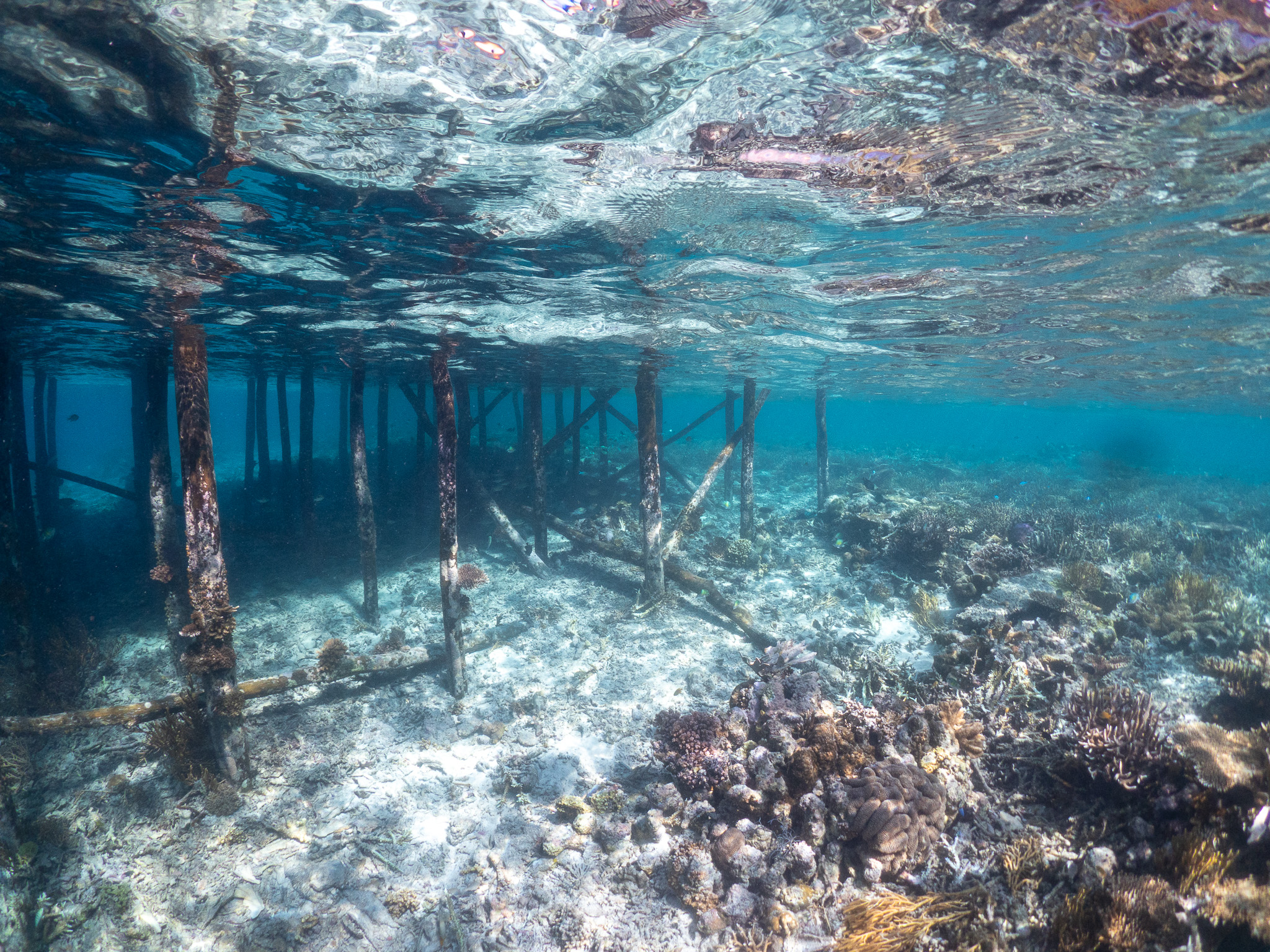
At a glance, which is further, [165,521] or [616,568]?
[616,568]

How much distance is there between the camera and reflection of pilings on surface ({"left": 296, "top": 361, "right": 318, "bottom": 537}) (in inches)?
625

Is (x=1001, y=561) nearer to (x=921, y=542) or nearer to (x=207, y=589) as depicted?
(x=921, y=542)

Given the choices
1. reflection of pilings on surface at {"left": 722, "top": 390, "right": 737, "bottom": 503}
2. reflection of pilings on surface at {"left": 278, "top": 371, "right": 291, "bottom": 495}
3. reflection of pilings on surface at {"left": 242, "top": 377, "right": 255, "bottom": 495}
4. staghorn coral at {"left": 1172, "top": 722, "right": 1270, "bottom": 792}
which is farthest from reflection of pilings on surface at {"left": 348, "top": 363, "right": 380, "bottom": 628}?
reflection of pilings on surface at {"left": 722, "top": 390, "right": 737, "bottom": 503}

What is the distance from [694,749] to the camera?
23.0 feet

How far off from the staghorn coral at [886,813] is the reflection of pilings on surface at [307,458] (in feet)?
51.3

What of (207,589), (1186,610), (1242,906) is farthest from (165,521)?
(1186,610)

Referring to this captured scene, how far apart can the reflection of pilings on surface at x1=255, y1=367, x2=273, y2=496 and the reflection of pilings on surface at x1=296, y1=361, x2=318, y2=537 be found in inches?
150

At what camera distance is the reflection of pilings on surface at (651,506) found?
13789mm

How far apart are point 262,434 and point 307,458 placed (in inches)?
361

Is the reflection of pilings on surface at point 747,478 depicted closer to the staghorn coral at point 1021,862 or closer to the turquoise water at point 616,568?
the turquoise water at point 616,568

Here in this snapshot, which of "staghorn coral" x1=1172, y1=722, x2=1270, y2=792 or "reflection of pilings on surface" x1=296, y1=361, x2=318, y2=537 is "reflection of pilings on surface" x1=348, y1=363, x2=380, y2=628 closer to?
"reflection of pilings on surface" x1=296, y1=361, x2=318, y2=537

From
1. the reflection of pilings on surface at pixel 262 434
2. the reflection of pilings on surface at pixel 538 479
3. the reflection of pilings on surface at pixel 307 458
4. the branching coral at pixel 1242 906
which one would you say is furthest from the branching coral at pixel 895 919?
the reflection of pilings on surface at pixel 262 434

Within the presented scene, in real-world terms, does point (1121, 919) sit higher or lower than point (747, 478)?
higher

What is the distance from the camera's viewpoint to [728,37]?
497cm
